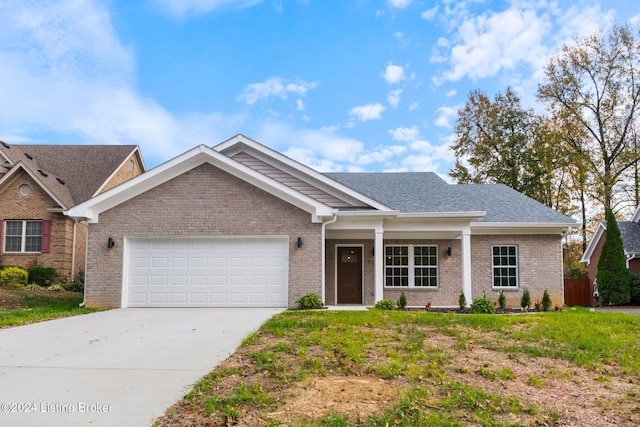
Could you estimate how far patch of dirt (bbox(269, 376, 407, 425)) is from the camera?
185 inches

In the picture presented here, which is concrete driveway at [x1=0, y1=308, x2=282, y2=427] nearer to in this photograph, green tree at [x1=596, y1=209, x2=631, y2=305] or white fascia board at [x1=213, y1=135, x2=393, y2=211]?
white fascia board at [x1=213, y1=135, x2=393, y2=211]

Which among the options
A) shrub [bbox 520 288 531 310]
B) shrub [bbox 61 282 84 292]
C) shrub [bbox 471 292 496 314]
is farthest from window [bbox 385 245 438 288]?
shrub [bbox 61 282 84 292]

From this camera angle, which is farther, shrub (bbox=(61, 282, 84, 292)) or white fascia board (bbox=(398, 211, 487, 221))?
shrub (bbox=(61, 282, 84, 292))

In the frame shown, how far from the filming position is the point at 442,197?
17703 mm

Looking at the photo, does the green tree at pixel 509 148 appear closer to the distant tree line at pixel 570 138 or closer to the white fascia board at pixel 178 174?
the distant tree line at pixel 570 138

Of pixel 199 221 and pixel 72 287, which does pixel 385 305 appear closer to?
pixel 199 221

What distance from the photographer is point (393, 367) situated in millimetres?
6316

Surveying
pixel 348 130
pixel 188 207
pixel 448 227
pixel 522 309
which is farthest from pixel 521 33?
pixel 188 207

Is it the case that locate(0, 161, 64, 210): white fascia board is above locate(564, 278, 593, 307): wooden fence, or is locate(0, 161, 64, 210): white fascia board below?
above

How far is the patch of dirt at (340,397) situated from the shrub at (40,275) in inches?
736

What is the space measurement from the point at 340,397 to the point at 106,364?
3.56 meters

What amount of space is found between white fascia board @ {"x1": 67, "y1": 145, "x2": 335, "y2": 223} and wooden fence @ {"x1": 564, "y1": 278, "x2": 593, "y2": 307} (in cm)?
1713

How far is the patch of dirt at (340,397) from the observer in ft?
15.4

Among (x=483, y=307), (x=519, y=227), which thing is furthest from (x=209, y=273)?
(x=519, y=227)
